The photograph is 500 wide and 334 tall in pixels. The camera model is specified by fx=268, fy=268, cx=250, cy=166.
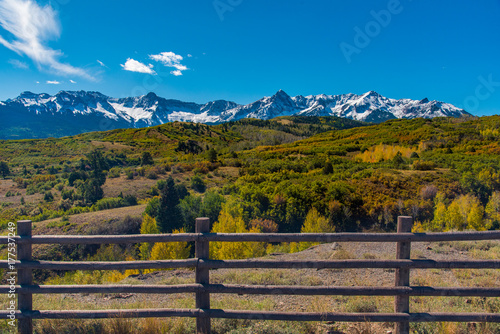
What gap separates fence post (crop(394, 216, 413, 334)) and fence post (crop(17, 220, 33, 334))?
473 centimetres

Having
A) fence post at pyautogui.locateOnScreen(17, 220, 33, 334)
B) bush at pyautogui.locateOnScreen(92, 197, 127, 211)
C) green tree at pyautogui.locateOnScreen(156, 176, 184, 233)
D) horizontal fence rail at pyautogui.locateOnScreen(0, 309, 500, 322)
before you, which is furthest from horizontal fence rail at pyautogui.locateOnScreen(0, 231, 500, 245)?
bush at pyautogui.locateOnScreen(92, 197, 127, 211)

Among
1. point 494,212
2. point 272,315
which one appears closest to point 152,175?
point 494,212

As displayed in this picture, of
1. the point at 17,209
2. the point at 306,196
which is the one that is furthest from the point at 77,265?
the point at 17,209

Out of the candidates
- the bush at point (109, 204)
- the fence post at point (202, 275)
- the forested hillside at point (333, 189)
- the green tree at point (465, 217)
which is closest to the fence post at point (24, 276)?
the fence post at point (202, 275)

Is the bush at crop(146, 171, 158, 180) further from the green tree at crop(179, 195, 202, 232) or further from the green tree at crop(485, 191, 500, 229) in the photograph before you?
the green tree at crop(485, 191, 500, 229)

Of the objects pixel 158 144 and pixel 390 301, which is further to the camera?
pixel 158 144

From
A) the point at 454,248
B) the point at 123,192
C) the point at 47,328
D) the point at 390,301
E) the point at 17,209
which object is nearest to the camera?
the point at 47,328

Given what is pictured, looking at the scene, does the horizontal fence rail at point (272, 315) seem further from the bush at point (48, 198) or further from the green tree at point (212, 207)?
the bush at point (48, 198)

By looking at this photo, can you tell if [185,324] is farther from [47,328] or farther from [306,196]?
[306,196]

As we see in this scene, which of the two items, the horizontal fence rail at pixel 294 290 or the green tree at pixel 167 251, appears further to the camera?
the green tree at pixel 167 251

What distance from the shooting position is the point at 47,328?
3.70 meters

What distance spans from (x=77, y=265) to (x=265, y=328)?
262 centimetres

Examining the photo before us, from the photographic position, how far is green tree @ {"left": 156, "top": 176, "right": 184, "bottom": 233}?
56.3ft

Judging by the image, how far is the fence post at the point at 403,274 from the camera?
3416 millimetres
